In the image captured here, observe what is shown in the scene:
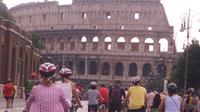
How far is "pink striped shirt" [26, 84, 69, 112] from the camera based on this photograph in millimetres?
8875

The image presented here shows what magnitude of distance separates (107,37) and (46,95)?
115 metres

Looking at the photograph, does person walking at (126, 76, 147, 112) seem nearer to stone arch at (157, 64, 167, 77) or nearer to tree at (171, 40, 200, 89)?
tree at (171, 40, 200, 89)

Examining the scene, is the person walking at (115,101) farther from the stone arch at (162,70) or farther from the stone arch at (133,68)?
the stone arch at (133,68)

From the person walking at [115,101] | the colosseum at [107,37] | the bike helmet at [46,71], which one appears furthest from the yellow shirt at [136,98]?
the colosseum at [107,37]

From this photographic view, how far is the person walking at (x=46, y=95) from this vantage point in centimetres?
888

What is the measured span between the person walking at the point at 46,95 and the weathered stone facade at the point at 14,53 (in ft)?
153

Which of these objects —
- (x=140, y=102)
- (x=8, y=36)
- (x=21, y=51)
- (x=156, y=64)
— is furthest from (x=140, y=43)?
(x=140, y=102)

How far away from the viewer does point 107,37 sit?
124m

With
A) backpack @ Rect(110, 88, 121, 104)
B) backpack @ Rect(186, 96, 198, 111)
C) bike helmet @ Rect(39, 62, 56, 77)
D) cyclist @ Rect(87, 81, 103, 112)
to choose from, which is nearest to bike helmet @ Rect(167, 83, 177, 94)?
bike helmet @ Rect(39, 62, 56, 77)

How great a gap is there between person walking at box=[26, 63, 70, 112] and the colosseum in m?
107

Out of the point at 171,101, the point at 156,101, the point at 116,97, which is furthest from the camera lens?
the point at 116,97

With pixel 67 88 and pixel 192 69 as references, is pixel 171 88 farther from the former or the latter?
pixel 192 69

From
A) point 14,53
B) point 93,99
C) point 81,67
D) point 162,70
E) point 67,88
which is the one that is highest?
point 14,53

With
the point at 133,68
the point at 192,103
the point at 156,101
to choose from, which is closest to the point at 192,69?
the point at 156,101
